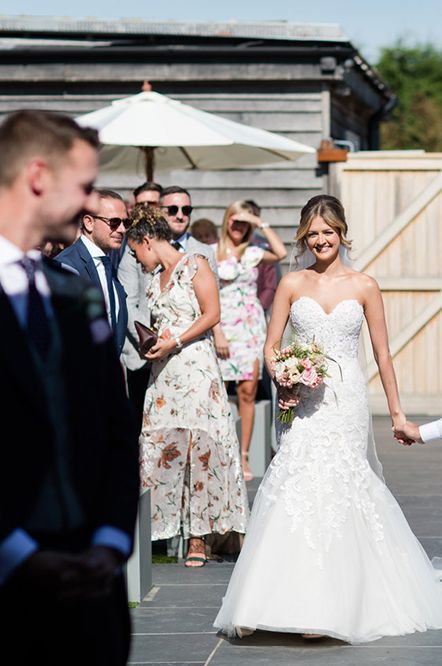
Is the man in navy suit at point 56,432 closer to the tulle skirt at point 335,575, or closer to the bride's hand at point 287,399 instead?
the tulle skirt at point 335,575

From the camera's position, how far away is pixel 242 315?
A: 11867mm

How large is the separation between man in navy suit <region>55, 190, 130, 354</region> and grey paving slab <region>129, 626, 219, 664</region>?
5.37 feet

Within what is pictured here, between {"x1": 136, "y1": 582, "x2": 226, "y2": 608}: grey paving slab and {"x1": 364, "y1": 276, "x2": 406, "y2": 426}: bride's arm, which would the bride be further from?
{"x1": 136, "y1": 582, "x2": 226, "y2": 608}: grey paving slab

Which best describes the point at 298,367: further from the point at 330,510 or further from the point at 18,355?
the point at 18,355

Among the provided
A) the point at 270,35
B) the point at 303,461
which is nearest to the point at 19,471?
the point at 303,461

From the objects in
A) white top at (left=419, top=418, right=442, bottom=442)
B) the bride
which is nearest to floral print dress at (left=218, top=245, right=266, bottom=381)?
the bride

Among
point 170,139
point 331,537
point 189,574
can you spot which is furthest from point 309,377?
point 170,139

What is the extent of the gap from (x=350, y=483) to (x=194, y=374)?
2030 mm

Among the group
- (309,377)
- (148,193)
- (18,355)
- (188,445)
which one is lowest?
(188,445)

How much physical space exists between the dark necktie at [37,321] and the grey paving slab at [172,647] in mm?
3531

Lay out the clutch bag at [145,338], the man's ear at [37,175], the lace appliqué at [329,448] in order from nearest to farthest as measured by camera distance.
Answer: the man's ear at [37,175], the lace appliqué at [329,448], the clutch bag at [145,338]

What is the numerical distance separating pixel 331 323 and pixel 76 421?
4178mm

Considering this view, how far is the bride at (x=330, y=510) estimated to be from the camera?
6273 mm

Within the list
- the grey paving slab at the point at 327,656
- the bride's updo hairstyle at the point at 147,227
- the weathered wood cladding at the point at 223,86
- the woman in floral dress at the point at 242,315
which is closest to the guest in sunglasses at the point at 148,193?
the woman in floral dress at the point at 242,315
